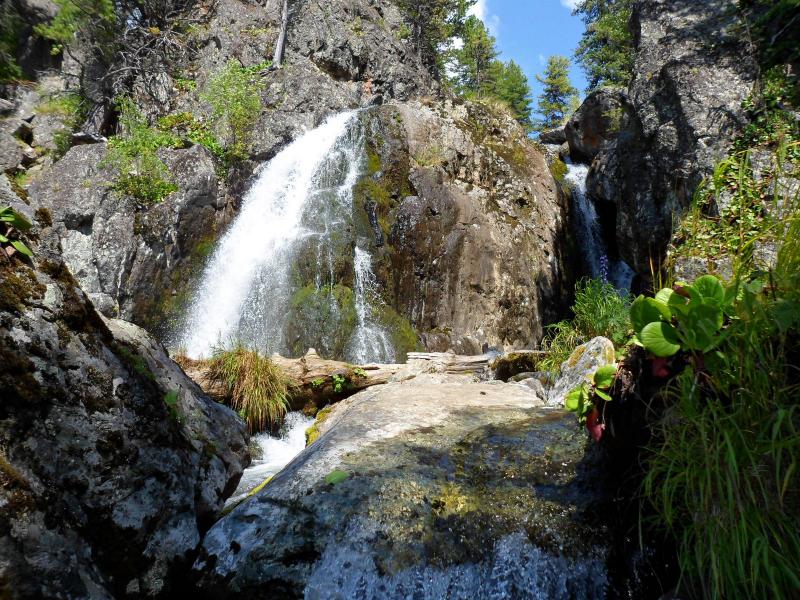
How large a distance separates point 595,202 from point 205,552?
1304 cm

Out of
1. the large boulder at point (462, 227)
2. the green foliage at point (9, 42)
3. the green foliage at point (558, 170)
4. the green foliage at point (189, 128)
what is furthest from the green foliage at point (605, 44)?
the green foliage at point (9, 42)

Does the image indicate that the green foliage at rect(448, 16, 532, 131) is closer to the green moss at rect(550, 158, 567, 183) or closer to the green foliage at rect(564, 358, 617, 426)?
the green moss at rect(550, 158, 567, 183)

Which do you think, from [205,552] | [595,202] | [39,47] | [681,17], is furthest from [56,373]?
[39,47]

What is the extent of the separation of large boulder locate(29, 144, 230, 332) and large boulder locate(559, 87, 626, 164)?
11.6 metres

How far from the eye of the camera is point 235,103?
47.2 feet

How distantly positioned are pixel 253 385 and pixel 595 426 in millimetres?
5248

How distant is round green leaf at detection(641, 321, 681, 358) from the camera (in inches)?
71.5

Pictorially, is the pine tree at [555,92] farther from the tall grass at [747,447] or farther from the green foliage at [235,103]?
the tall grass at [747,447]

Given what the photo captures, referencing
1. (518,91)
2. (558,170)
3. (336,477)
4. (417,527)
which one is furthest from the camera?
(518,91)

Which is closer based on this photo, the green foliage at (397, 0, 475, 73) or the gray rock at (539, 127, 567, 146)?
the gray rock at (539, 127, 567, 146)

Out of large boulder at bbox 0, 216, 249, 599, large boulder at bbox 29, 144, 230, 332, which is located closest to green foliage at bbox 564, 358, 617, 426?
large boulder at bbox 0, 216, 249, 599

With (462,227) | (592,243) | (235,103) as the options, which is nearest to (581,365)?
(462,227)

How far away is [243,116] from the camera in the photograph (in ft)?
46.8

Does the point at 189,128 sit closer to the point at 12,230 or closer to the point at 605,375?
the point at 12,230
